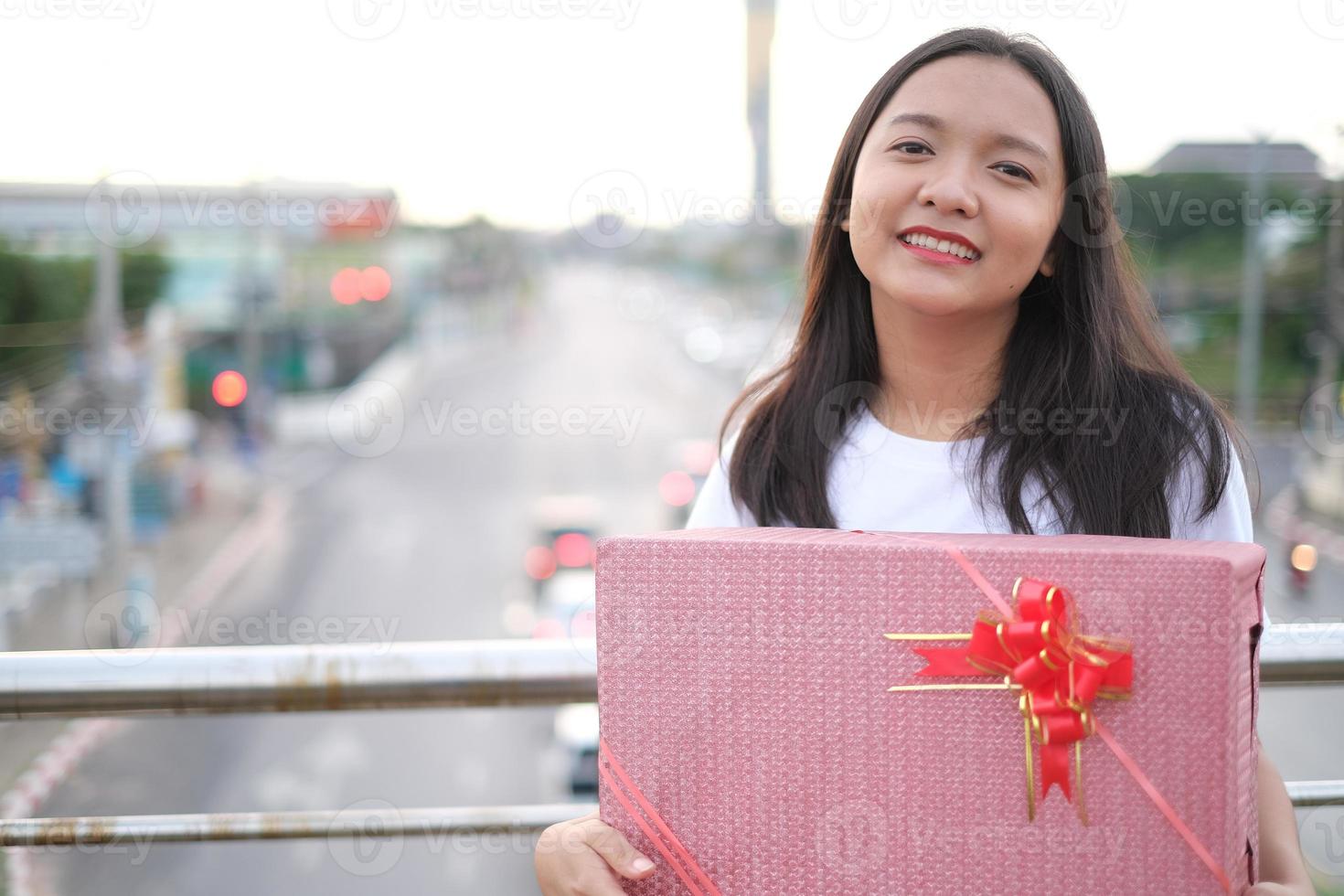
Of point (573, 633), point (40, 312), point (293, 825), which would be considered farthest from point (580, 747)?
point (40, 312)

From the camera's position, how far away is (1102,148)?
102 centimetres

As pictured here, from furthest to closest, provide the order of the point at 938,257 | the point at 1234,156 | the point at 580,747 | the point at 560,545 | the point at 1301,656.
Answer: the point at 560,545 < the point at 580,747 < the point at 1234,156 < the point at 1301,656 < the point at 938,257

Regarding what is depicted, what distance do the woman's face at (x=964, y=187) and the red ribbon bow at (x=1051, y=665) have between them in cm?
32

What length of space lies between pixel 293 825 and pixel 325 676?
19 centimetres

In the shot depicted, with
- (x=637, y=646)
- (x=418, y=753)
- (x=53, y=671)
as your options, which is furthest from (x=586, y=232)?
(x=418, y=753)

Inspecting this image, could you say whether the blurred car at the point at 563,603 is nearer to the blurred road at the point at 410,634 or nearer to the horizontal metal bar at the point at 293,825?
the blurred road at the point at 410,634

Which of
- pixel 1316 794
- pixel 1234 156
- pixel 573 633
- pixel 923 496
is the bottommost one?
pixel 573 633

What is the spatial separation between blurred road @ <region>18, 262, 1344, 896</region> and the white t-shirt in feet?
2.80

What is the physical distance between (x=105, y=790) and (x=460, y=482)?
530 inches

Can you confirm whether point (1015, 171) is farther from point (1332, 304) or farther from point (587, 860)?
point (1332, 304)

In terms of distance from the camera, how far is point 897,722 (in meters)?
0.77

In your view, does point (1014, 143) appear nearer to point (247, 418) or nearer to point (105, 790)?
point (105, 790)

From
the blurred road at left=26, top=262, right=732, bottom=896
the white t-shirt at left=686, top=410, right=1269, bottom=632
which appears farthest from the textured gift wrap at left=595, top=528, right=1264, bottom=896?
the blurred road at left=26, top=262, right=732, bottom=896

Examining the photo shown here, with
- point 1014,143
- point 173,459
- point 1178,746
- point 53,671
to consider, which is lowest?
point 173,459
